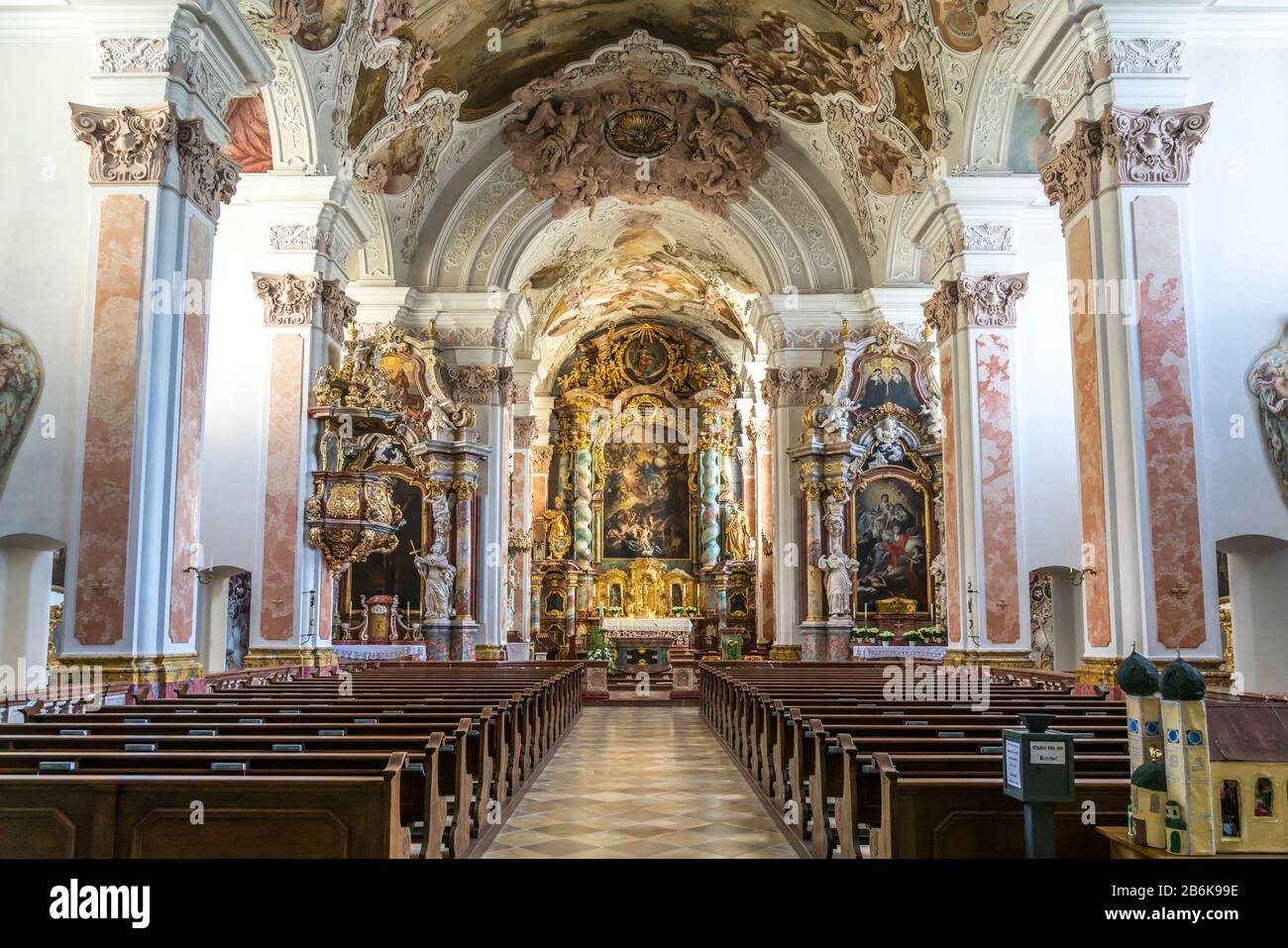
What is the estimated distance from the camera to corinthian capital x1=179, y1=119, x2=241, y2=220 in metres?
9.08

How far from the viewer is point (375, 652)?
16797 mm

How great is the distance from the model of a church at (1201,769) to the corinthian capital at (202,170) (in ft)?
27.8

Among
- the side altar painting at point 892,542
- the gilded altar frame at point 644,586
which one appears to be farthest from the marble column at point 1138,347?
the gilded altar frame at point 644,586

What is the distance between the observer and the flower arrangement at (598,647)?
1021 inches

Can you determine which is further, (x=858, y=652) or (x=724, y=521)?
(x=724, y=521)

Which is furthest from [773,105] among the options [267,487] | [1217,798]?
[1217,798]

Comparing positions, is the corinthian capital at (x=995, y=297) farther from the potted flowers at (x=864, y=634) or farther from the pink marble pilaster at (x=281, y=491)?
the pink marble pilaster at (x=281, y=491)

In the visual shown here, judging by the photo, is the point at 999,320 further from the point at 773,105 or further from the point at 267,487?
the point at 267,487

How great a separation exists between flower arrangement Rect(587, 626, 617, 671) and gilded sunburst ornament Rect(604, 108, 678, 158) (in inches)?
457

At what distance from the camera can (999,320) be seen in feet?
44.0

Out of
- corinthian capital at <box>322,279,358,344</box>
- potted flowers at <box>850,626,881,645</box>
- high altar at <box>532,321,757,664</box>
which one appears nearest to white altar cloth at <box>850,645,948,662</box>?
potted flowers at <box>850,626,881,645</box>

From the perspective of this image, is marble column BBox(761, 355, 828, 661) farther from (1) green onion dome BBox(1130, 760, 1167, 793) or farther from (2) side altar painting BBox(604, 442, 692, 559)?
(1) green onion dome BBox(1130, 760, 1167, 793)

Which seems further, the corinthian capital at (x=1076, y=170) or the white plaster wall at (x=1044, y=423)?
the white plaster wall at (x=1044, y=423)

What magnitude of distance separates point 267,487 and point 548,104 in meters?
9.37
